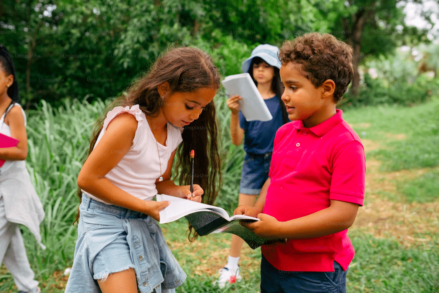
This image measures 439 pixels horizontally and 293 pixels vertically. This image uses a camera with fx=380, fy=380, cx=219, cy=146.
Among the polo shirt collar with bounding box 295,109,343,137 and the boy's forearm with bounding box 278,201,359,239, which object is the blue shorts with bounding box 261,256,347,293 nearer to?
the boy's forearm with bounding box 278,201,359,239

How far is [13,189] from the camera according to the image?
2.42 m

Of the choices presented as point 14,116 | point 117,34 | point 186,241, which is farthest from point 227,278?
point 117,34

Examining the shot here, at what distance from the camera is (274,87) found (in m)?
2.83

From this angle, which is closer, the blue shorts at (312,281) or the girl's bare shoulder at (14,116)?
the blue shorts at (312,281)

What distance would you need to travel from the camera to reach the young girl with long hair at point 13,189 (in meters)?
2.34

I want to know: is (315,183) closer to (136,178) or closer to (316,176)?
(316,176)

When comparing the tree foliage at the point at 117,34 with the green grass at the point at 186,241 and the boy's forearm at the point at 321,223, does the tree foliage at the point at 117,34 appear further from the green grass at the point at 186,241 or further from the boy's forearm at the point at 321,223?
the boy's forearm at the point at 321,223

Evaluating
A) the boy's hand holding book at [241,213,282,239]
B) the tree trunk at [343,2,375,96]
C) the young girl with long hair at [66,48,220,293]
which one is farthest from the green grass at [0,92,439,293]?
the tree trunk at [343,2,375,96]

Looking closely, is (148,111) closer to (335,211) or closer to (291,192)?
(291,192)

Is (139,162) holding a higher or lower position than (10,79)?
lower

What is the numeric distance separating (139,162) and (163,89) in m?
0.31

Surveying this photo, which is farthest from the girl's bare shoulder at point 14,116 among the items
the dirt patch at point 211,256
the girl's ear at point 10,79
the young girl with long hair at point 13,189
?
the dirt patch at point 211,256

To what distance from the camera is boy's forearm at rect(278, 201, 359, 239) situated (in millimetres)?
1308

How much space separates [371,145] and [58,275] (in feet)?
21.7
